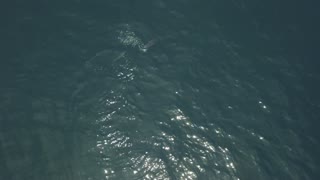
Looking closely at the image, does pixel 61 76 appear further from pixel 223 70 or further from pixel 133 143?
pixel 223 70

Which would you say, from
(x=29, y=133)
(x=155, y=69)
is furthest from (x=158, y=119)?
(x=29, y=133)

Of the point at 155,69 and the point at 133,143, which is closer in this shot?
the point at 133,143

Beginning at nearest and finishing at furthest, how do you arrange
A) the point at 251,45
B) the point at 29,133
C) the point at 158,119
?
the point at 29,133, the point at 158,119, the point at 251,45

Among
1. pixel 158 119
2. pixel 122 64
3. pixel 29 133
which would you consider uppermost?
pixel 122 64

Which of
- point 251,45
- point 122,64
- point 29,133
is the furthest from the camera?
point 251,45

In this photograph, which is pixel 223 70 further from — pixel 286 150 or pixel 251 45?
pixel 286 150

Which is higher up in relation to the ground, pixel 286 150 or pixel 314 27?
pixel 314 27

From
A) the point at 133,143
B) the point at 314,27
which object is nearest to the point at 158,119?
the point at 133,143
